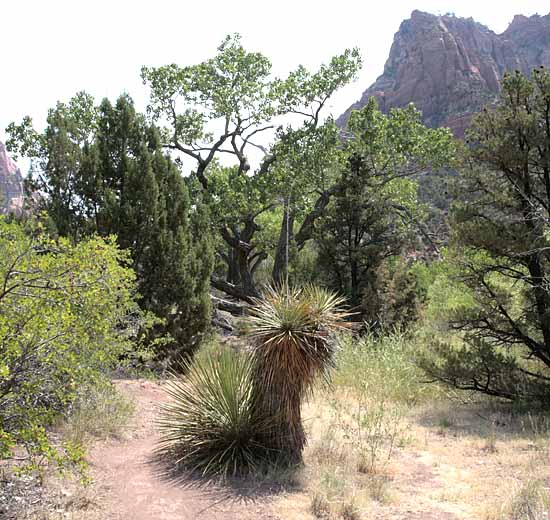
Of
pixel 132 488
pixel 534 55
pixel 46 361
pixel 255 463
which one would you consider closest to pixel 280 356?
pixel 255 463

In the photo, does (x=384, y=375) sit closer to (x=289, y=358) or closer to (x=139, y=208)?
(x=289, y=358)

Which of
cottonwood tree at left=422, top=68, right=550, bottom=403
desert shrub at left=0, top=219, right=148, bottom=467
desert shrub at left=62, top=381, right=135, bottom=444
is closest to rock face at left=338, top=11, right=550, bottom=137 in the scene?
cottonwood tree at left=422, top=68, right=550, bottom=403

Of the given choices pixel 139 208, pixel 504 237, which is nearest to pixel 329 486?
pixel 504 237

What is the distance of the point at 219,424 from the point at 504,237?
6203 mm

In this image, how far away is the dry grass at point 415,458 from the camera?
16.8 ft

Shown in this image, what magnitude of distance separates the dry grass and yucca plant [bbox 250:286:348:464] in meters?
0.53

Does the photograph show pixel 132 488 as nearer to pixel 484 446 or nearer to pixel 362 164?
pixel 484 446

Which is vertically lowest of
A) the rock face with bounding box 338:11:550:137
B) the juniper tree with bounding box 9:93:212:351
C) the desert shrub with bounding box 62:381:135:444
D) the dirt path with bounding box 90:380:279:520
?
the dirt path with bounding box 90:380:279:520

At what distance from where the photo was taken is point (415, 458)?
23.2 ft

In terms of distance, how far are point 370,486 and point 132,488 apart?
2.56 metres

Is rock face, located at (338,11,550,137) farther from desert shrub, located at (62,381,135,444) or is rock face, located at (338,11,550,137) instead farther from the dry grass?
desert shrub, located at (62,381,135,444)

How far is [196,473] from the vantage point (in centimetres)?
598

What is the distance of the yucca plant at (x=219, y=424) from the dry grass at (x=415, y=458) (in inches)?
31.2

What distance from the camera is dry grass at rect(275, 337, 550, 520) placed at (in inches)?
201
